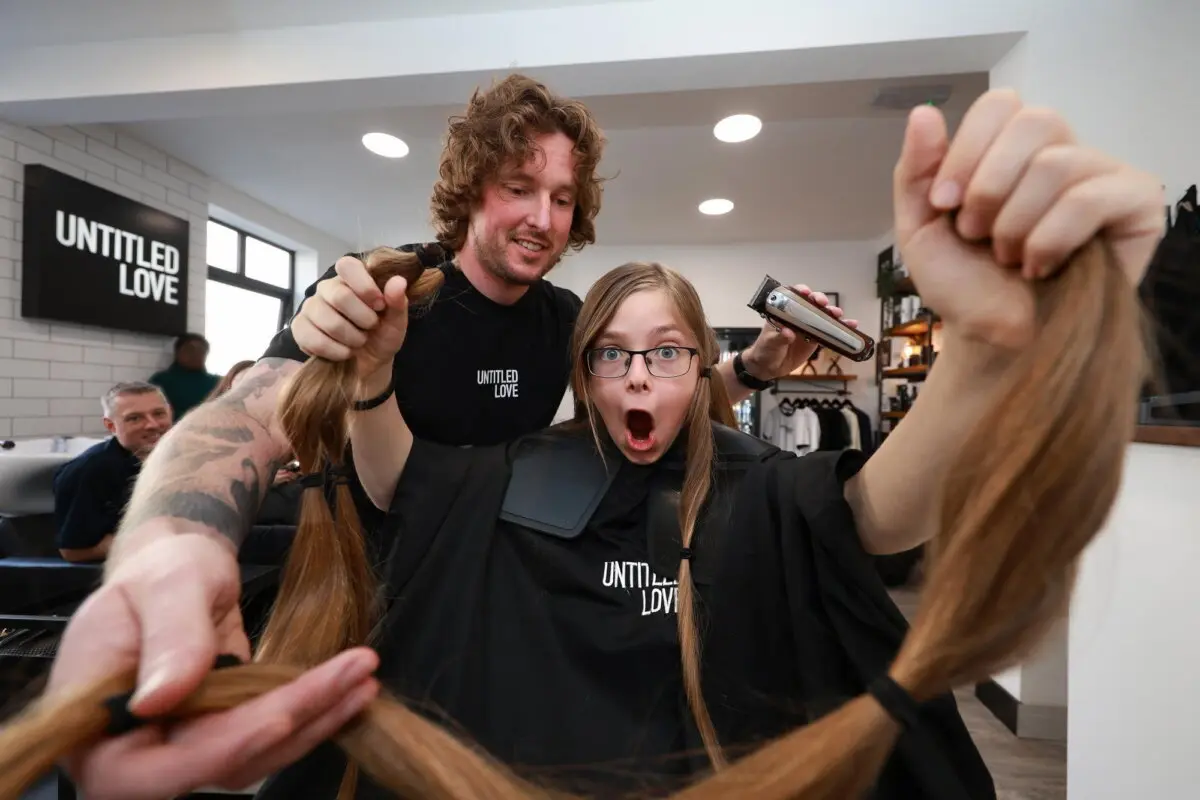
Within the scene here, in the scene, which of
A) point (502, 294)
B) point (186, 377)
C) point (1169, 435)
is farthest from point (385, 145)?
point (1169, 435)

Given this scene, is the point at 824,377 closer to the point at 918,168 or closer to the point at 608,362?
the point at 608,362

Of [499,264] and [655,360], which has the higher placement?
[499,264]

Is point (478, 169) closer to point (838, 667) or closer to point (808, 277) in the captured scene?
point (838, 667)

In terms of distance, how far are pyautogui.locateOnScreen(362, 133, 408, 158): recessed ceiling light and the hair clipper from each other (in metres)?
2.42

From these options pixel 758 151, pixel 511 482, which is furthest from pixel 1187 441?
pixel 758 151

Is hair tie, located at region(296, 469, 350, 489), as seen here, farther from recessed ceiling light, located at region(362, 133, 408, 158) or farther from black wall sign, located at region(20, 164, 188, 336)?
black wall sign, located at region(20, 164, 188, 336)

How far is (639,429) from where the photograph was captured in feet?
2.83

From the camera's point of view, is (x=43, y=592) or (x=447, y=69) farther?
(x=447, y=69)

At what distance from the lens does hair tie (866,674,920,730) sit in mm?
366

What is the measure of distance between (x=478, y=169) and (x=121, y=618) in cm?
87

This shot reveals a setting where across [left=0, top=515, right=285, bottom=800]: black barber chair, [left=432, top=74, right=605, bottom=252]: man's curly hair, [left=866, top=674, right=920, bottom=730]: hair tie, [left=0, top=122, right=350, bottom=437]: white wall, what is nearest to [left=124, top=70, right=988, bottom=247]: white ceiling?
[left=0, top=122, right=350, bottom=437]: white wall

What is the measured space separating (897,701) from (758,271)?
15.3ft

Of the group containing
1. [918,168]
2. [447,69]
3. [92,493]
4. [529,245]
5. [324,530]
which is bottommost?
[92,493]

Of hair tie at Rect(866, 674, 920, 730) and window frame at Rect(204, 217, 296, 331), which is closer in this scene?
hair tie at Rect(866, 674, 920, 730)
